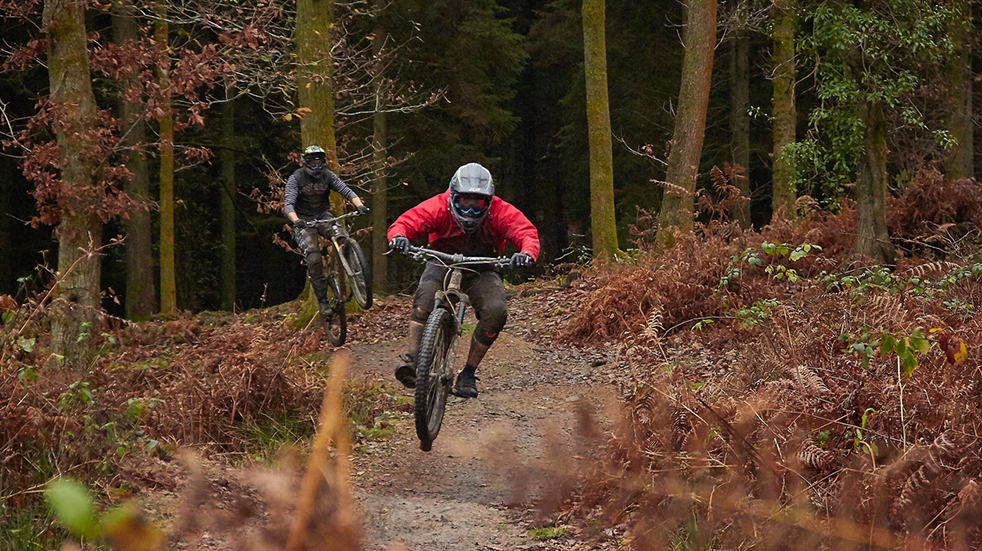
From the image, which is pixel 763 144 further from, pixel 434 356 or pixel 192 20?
pixel 434 356

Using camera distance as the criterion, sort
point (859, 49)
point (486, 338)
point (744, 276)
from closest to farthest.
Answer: point (486, 338) → point (744, 276) → point (859, 49)

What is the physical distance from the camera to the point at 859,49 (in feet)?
41.0

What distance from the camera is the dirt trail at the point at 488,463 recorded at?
5.80 meters

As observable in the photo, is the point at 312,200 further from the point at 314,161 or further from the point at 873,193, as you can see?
the point at 873,193

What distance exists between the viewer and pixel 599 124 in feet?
56.6

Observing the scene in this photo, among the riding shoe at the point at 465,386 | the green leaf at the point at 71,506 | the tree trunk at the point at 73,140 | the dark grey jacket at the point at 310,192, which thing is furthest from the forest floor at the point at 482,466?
the green leaf at the point at 71,506

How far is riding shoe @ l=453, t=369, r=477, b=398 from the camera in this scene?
7934 millimetres

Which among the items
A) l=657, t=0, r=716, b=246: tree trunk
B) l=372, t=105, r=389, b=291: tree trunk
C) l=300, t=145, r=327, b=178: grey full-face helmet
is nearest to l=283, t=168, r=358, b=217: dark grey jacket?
l=300, t=145, r=327, b=178: grey full-face helmet

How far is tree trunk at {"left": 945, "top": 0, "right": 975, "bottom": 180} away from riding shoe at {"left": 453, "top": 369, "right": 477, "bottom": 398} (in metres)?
14.4

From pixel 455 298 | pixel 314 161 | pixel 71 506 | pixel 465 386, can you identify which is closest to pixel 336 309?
pixel 314 161

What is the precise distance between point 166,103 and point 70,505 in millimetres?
10156

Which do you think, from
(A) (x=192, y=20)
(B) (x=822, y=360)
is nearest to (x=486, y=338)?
(B) (x=822, y=360)

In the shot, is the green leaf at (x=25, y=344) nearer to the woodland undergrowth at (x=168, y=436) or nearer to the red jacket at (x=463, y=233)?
the woodland undergrowth at (x=168, y=436)

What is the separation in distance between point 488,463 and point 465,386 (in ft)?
2.64
